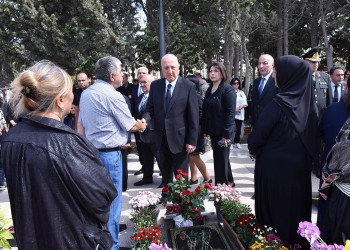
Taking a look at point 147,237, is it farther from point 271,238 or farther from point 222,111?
point 222,111

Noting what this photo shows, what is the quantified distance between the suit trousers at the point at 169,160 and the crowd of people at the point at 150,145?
0.6 inches

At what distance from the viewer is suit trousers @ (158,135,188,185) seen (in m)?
4.00

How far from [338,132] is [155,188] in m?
3.32

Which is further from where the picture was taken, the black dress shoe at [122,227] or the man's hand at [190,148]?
the man's hand at [190,148]

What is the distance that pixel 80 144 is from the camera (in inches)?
57.7

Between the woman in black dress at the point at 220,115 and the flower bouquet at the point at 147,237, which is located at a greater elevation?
the woman in black dress at the point at 220,115

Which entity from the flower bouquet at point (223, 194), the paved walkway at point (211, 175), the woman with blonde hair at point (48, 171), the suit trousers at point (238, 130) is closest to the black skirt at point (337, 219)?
the flower bouquet at point (223, 194)

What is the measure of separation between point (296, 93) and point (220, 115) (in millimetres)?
1788

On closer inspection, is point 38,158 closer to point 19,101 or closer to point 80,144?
point 80,144

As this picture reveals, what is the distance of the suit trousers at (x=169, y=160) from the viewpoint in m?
4.00

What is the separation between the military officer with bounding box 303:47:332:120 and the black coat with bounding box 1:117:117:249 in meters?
4.61

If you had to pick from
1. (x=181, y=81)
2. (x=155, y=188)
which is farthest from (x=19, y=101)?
(x=155, y=188)

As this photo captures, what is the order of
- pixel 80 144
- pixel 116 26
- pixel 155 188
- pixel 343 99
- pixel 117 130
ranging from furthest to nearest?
pixel 116 26 → pixel 155 188 → pixel 117 130 → pixel 343 99 → pixel 80 144

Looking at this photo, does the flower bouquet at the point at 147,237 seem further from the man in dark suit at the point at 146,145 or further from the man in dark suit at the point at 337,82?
the man in dark suit at the point at 337,82
